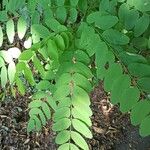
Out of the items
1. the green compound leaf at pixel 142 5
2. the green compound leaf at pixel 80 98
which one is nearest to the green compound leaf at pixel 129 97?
the green compound leaf at pixel 80 98

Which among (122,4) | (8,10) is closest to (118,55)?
(122,4)

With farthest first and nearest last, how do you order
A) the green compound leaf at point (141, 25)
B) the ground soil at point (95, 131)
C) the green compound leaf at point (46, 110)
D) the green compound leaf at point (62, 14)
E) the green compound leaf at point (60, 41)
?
the ground soil at point (95, 131), the green compound leaf at point (46, 110), the green compound leaf at point (62, 14), the green compound leaf at point (60, 41), the green compound leaf at point (141, 25)

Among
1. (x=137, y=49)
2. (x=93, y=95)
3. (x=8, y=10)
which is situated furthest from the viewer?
(x=93, y=95)

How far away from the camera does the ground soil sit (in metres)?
3.34

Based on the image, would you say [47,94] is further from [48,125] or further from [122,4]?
[48,125]

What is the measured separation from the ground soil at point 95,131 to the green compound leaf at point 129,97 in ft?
6.68

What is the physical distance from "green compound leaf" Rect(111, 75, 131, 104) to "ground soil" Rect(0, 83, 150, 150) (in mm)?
2019

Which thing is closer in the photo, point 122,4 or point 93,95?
point 122,4

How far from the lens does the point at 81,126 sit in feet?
4.83

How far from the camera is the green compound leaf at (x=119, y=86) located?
1.33 metres

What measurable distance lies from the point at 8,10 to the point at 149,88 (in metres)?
0.81

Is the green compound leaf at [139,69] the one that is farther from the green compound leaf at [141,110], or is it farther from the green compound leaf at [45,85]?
the green compound leaf at [45,85]

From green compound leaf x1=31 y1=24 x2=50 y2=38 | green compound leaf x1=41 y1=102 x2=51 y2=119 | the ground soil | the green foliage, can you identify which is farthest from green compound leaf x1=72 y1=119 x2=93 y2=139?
the ground soil

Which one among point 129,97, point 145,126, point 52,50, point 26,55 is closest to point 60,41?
point 52,50
